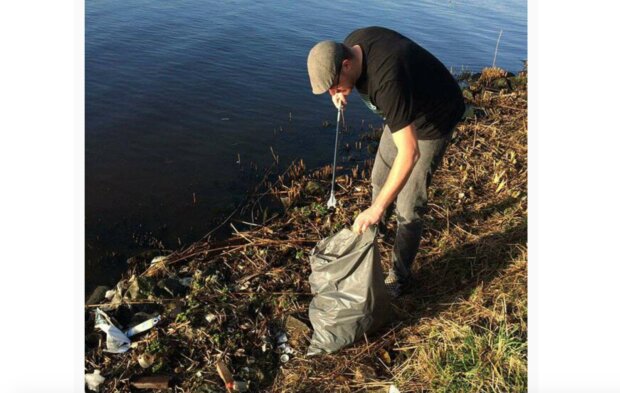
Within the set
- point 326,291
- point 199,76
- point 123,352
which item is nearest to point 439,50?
point 199,76

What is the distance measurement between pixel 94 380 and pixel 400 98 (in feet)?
7.46

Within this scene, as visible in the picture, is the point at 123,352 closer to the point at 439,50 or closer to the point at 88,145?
the point at 88,145

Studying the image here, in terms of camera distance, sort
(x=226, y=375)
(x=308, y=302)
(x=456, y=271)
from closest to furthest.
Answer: (x=226, y=375) < (x=308, y=302) < (x=456, y=271)

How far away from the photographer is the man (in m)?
2.30

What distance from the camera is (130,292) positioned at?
332 cm

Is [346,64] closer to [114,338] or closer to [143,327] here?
[143,327]

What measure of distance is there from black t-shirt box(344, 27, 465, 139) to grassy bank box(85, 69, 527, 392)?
1111mm

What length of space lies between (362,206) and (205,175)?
1805mm

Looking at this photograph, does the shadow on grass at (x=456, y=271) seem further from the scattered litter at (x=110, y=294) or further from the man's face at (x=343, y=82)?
the scattered litter at (x=110, y=294)

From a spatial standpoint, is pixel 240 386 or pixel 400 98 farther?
pixel 240 386

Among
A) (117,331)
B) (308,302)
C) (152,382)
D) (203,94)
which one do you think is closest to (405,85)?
(308,302)

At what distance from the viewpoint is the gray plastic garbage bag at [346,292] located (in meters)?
2.66

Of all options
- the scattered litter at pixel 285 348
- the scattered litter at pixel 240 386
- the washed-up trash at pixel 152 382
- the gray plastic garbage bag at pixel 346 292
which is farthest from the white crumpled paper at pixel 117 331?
the gray plastic garbage bag at pixel 346 292

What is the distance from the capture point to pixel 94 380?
2.74m
